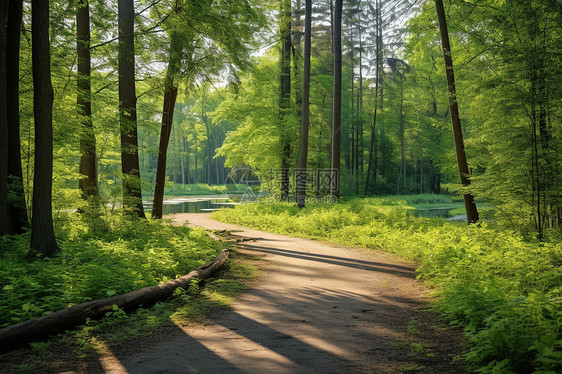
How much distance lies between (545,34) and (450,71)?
3.90m

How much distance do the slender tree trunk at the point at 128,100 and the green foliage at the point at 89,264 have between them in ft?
3.58

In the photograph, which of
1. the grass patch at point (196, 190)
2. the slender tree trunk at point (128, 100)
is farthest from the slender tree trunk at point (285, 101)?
the grass patch at point (196, 190)

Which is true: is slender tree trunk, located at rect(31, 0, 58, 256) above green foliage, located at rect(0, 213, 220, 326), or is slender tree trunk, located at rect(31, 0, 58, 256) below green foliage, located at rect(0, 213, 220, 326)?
above

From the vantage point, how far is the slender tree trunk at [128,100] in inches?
409

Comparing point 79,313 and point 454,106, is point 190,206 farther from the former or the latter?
point 79,313

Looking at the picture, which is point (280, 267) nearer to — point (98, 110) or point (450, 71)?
point (98, 110)

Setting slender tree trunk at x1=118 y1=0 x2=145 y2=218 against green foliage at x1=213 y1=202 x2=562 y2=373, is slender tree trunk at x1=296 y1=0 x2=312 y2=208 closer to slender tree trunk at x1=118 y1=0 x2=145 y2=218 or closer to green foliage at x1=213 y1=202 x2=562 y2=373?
green foliage at x1=213 y1=202 x2=562 y2=373

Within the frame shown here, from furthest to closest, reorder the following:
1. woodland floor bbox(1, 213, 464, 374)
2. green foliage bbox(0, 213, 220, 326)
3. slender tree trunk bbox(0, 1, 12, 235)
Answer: slender tree trunk bbox(0, 1, 12, 235) < green foliage bbox(0, 213, 220, 326) < woodland floor bbox(1, 213, 464, 374)

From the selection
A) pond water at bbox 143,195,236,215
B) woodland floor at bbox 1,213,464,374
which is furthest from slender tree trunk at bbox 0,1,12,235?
pond water at bbox 143,195,236,215

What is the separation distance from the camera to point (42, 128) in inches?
254

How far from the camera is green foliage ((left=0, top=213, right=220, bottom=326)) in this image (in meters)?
4.78

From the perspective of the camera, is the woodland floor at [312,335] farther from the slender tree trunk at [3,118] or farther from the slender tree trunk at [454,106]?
the slender tree trunk at [454,106]

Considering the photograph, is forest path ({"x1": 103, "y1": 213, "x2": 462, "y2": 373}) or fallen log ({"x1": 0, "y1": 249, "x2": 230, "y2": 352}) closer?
forest path ({"x1": 103, "y1": 213, "x2": 462, "y2": 373})

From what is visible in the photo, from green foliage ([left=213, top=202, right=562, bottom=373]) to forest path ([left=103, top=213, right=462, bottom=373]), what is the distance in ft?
1.29
